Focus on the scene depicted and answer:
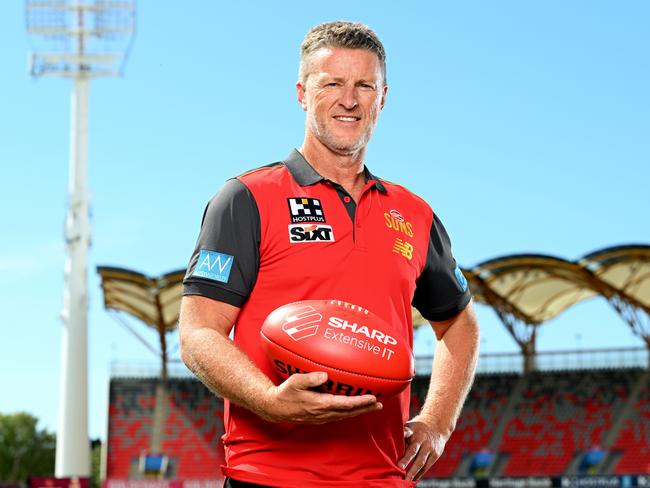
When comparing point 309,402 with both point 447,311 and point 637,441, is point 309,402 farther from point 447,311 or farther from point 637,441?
point 637,441

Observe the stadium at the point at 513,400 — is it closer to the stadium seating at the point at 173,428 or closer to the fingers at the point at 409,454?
the stadium seating at the point at 173,428

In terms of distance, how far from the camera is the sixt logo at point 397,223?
11.3 feet

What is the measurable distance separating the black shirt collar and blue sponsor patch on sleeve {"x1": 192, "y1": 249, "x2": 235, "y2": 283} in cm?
42

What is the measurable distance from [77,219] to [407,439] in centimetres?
3909

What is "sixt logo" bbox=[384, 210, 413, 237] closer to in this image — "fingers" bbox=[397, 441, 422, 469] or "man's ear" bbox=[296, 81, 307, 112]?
"man's ear" bbox=[296, 81, 307, 112]

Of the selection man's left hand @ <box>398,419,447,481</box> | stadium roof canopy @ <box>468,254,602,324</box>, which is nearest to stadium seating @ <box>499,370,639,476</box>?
stadium roof canopy @ <box>468,254,602,324</box>

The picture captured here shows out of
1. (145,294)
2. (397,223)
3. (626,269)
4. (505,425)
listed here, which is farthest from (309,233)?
(505,425)

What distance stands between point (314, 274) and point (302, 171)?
44 cm

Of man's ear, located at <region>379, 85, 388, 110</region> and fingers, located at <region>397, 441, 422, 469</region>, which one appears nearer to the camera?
fingers, located at <region>397, 441, 422, 469</region>

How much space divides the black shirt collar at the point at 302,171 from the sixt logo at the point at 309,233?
206mm

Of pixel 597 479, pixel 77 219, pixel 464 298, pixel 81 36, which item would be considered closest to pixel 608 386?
pixel 597 479

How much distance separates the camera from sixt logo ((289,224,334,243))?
3.20 metres

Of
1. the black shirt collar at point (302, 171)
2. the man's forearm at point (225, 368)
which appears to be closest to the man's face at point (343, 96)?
the black shirt collar at point (302, 171)

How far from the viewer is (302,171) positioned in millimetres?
3420
